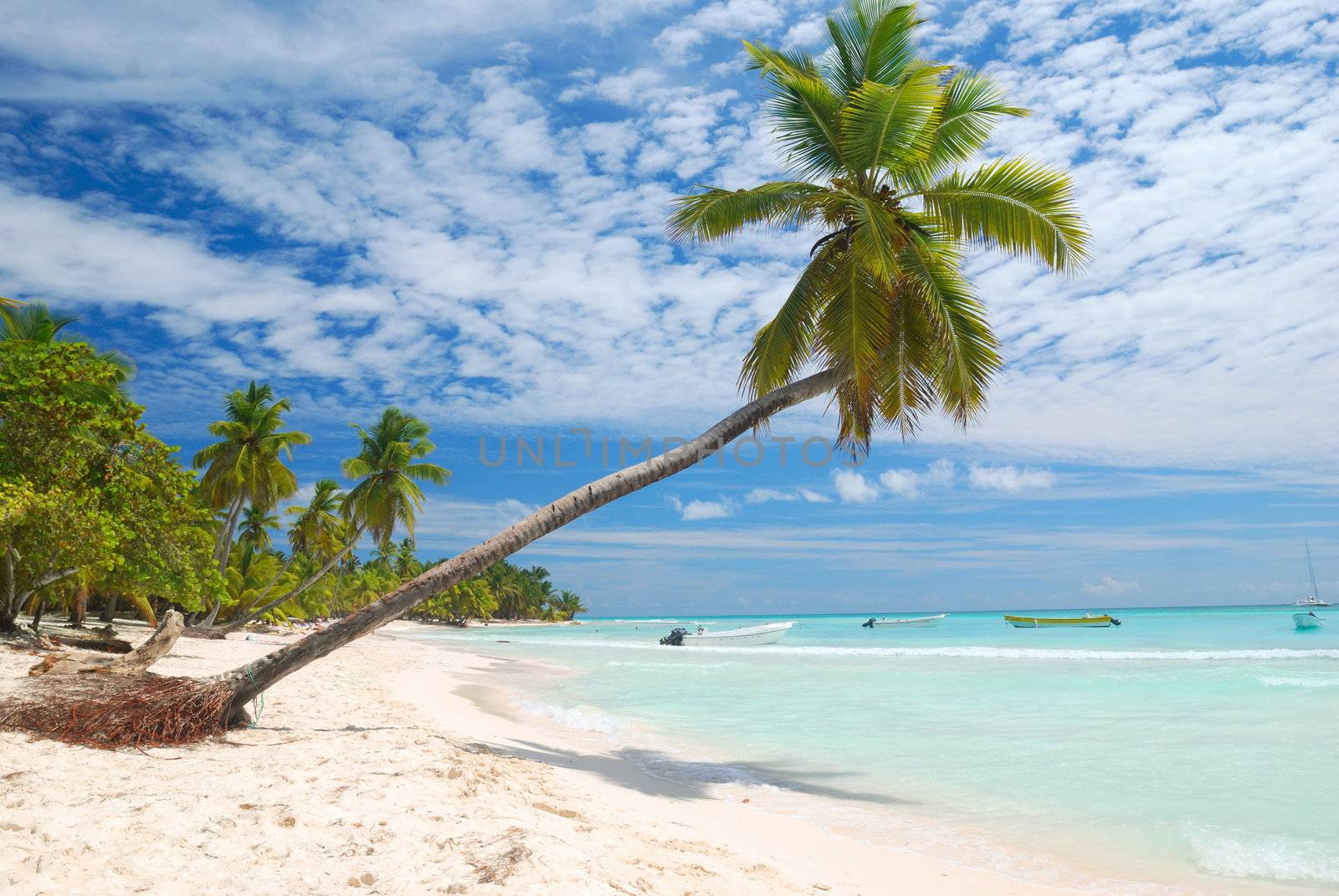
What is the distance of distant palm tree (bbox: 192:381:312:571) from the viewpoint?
24945 millimetres

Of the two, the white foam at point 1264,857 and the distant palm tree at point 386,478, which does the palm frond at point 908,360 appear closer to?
the white foam at point 1264,857

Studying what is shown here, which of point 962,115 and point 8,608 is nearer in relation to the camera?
point 962,115

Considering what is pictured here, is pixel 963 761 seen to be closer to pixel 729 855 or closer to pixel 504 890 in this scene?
pixel 729 855

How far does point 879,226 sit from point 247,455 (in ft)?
77.7

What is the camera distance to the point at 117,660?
852cm

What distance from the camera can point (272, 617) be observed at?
3566 centimetres

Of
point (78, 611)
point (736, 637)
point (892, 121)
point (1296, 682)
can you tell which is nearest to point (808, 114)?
point (892, 121)

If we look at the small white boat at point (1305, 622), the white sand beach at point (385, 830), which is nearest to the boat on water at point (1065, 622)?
the small white boat at point (1305, 622)

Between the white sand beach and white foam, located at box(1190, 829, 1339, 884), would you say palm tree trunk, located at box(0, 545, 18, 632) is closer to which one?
the white sand beach

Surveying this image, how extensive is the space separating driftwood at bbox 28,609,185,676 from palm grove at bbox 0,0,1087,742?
3321mm

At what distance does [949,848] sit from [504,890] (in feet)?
12.1

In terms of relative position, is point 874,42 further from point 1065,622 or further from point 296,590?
point 1065,622

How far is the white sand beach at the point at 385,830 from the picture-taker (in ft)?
10.9

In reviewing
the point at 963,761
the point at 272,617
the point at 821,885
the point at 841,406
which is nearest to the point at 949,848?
the point at 821,885
